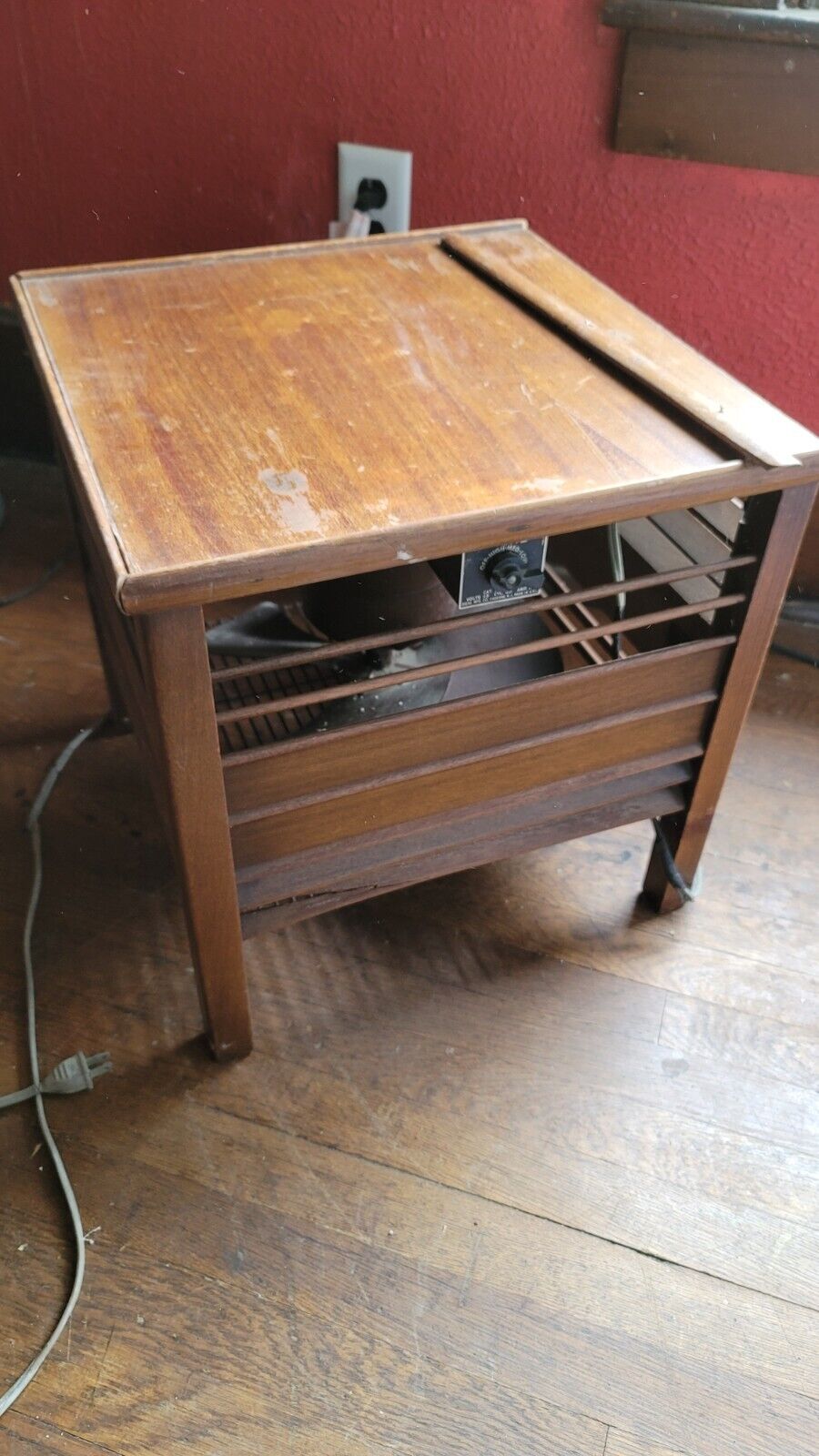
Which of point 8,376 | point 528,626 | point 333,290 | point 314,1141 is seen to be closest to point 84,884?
point 314,1141

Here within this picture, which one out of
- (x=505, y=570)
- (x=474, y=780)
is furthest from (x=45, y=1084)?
(x=505, y=570)

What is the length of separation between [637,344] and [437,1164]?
2.27ft

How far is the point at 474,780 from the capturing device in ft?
3.05

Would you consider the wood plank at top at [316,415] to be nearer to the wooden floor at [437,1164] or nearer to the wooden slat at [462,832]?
the wooden slat at [462,832]

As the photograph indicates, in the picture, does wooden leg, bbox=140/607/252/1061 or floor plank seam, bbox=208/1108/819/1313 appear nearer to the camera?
wooden leg, bbox=140/607/252/1061

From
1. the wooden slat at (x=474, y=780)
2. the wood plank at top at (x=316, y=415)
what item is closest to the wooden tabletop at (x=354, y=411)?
the wood plank at top at (x=316, y=415)

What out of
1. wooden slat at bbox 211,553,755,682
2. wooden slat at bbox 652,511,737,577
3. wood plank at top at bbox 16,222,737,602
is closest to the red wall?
wood plank at top at bbox 16,222,737,602

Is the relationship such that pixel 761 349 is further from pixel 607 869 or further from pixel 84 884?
pixel 84 884

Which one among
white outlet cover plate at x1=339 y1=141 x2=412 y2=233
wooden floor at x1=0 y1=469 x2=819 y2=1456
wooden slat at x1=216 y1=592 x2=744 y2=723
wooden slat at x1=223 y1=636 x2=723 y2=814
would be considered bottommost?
wooden floor at x1=0 y1=469 x2=819 y2=1456

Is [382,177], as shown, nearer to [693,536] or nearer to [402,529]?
[693,536]

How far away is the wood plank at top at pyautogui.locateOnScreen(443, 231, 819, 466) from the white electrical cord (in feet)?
2.36

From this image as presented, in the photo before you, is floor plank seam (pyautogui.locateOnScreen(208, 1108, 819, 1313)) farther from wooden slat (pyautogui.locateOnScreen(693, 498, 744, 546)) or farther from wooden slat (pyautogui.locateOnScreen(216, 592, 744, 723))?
wooden slat (pyautogui.locateOnScreen(693, 498, 744, 546))

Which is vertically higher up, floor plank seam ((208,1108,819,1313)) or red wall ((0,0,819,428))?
red wall ((0,0,819,428))

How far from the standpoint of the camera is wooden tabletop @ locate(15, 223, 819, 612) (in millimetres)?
713
